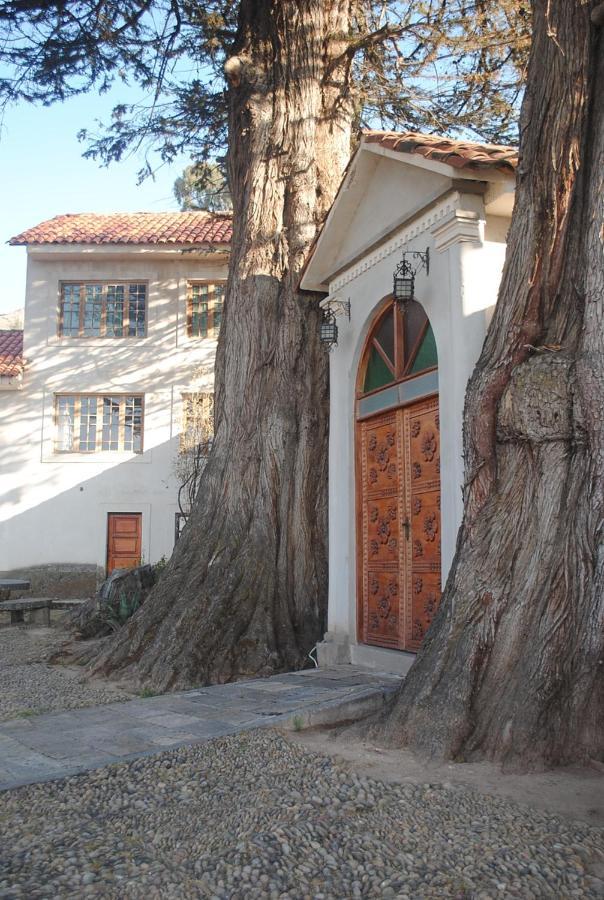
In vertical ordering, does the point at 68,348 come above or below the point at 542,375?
above

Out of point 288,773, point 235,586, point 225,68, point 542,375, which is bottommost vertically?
point 288,773

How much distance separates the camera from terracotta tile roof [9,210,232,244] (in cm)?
1819

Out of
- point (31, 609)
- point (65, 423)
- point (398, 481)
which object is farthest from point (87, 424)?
point (398, 481)

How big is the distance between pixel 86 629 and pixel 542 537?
771 cm

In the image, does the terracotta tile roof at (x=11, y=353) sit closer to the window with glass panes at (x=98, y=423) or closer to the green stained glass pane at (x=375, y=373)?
the window with glass panes at (x=98, y=423)

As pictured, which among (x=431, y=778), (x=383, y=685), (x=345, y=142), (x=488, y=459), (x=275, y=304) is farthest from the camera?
(x=345, y=142)

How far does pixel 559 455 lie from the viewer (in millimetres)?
4617

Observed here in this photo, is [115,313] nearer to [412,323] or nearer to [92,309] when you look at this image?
[92,309]

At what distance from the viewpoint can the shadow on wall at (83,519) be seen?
17.6m

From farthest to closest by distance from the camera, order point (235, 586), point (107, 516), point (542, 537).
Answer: point (107, 516), point (235, 586), point (542, 537)

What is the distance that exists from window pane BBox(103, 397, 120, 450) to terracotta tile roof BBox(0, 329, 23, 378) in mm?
2004

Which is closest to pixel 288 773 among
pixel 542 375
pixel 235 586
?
pixel 542 375

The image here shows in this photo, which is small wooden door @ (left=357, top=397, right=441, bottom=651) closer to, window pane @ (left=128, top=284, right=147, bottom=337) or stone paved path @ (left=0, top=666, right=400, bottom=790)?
stone paved path @ (left=0, top=666, right=400, bottom=790)

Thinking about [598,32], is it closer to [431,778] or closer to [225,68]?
[431,778]
